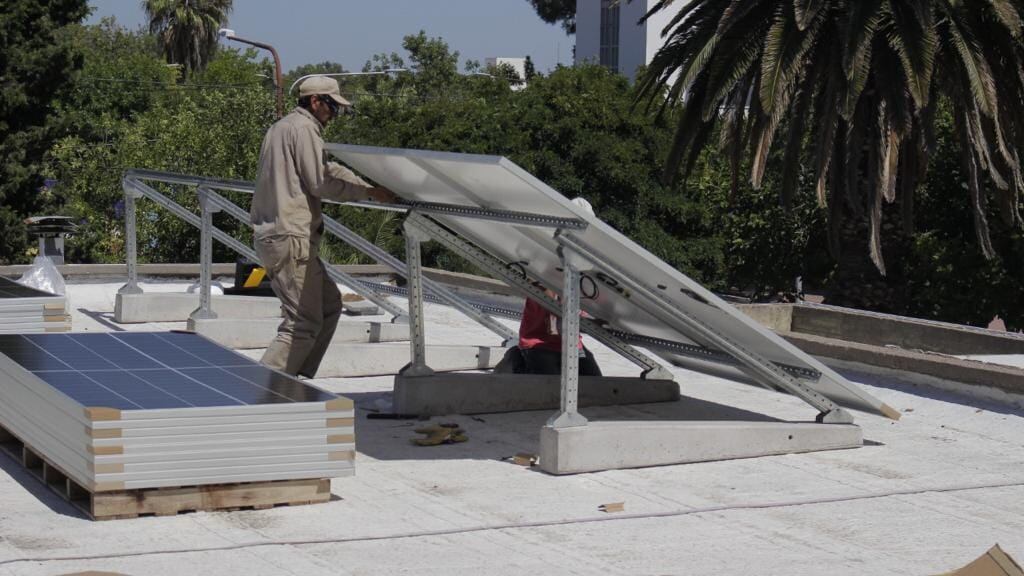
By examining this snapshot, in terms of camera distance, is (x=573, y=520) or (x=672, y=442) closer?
(x=573, y=520)

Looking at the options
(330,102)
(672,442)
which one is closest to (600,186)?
(330,102)

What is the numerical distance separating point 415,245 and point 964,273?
49.1 ft

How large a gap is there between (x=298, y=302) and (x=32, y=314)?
286 cm

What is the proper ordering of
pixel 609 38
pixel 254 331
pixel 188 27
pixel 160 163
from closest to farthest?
A: pixel 254 331 → pixel 160 163 → pixel 188 27 → pixel 609 38

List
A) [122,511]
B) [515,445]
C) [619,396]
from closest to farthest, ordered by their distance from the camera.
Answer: [122,511], [515,445], [619,396]

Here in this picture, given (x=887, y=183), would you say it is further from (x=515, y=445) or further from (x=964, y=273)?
(x=515, y=445)

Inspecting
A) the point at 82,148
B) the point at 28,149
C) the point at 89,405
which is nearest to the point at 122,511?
the point at 89,405

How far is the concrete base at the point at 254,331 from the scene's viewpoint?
11141 millimetres

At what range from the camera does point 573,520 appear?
20.2 ft

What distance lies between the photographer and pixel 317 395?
6.33 meters

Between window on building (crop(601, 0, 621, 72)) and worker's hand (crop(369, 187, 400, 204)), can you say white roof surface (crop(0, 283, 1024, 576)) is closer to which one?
worker's hand (crop(369, 187, 400, 204))

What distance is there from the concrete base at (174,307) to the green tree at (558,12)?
7539cm

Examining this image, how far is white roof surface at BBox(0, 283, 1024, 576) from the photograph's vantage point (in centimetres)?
546

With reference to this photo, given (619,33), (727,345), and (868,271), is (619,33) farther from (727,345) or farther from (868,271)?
(727,345)
